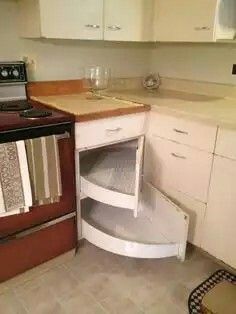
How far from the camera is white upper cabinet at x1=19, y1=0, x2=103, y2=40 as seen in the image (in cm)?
164

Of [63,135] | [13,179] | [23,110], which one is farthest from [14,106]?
[13,179]

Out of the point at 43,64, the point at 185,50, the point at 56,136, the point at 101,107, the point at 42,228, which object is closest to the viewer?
the point at 56,136

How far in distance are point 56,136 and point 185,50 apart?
1.39 meters

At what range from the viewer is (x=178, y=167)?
181cm

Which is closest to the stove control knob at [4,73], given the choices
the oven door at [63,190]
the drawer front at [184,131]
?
the oven door at [63,190]

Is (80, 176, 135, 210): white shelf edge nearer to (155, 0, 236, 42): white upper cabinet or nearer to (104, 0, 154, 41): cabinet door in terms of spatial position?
(104, 0, 154, 41): cabinet door

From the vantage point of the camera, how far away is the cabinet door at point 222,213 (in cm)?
156

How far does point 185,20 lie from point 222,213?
1214mm

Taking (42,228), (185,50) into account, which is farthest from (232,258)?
(185,50)

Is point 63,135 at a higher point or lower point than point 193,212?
higher

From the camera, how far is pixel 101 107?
174cm

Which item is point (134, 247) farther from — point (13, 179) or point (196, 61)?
point (196, 61)

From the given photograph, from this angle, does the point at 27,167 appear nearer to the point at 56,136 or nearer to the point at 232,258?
the point at 56,136

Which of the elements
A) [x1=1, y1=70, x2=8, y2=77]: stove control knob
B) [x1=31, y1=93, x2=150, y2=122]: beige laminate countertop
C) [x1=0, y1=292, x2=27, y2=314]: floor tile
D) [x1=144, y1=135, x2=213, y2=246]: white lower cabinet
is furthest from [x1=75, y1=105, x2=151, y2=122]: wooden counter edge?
→ [x1=0, y1=292, x2=27, y2=314]: floor tile
